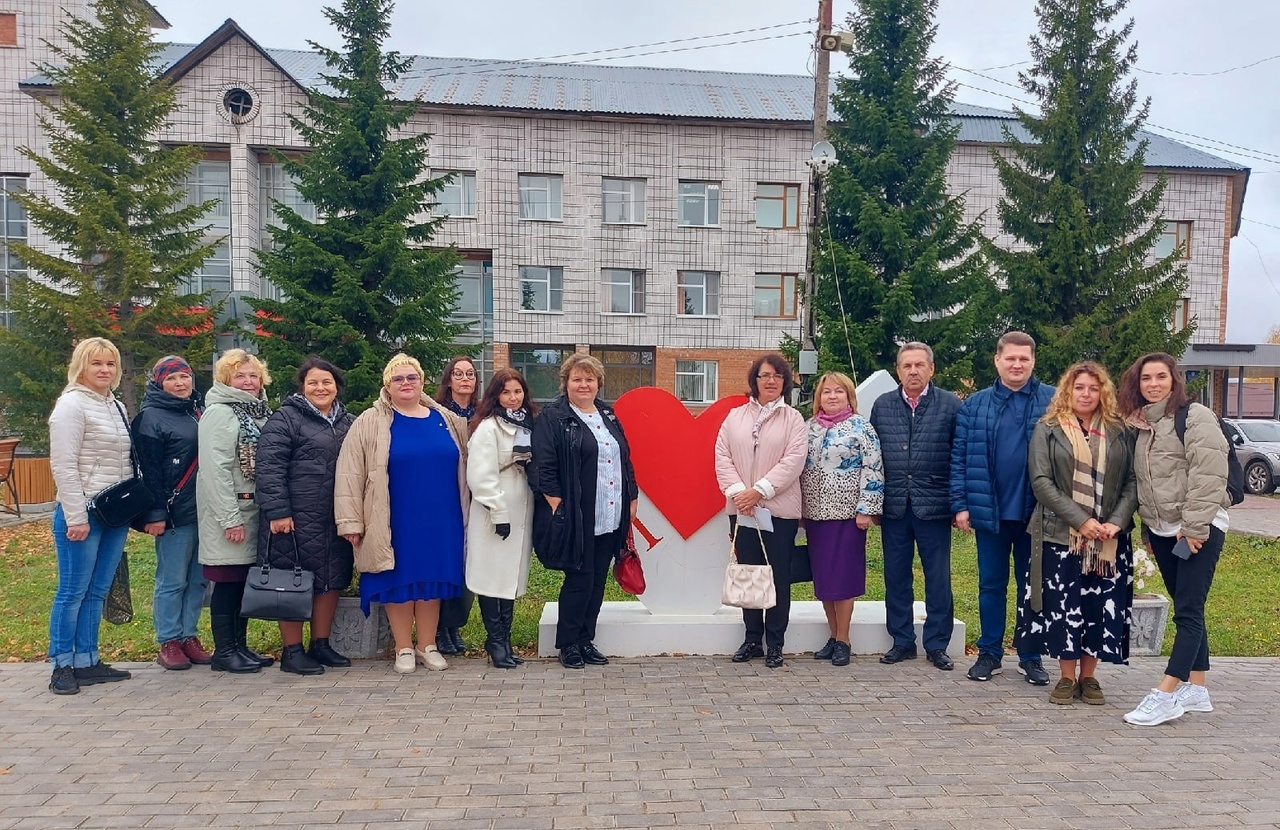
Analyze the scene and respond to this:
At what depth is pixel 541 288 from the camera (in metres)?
28.6

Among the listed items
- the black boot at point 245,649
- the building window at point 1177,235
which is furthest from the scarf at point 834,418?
the building window at point 1177,235

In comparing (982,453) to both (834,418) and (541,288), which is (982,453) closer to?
(834,418)

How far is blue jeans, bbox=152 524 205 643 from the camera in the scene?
5383 millimetres

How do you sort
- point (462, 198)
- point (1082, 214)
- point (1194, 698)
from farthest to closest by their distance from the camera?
1. point (462, 198)
2. point (1082, 214)
3. point (1194, 698)

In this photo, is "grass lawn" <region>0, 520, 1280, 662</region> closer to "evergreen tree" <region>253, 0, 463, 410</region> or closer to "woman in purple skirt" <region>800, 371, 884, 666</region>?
"woman in purple skirt" <region>800, 371, 884, 666</region>

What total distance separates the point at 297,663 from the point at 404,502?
1225mm

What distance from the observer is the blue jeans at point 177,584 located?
5.38 m

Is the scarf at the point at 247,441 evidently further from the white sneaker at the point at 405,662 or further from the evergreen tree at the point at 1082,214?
the evergreen tree at the point at 1082,214

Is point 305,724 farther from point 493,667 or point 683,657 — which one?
point 683,657

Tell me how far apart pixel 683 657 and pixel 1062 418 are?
285cm

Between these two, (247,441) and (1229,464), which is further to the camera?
(247,441)

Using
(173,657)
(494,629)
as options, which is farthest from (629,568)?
(173,657)

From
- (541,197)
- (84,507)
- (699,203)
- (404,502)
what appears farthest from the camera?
(699,203)

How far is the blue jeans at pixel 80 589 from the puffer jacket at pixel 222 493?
0.50m
